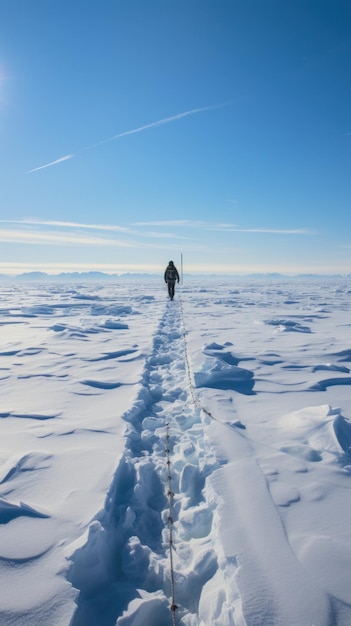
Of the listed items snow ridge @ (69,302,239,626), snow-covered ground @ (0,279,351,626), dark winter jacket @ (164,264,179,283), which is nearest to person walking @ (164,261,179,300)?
dark winter jacket @ (164,264,179,283)

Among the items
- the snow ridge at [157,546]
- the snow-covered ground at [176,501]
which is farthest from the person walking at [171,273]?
the snow ridge at [157,546]

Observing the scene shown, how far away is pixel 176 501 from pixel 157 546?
0.51 metres

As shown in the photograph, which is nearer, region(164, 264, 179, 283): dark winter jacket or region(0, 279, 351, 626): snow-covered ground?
region(0, 279, 351, 626): snow-covered ground

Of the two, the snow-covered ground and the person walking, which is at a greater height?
the person walking

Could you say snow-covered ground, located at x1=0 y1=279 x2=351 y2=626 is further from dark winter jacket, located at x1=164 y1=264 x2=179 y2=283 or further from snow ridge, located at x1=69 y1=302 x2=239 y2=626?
dark winter jacket, located at x1=164 y1=264 x2=179 y2=283

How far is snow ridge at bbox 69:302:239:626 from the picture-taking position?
1.98 metres

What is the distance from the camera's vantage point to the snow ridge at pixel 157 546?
6.50 feet

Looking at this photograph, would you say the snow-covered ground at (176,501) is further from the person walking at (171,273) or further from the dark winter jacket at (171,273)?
the dark winter jacket at (171,273)

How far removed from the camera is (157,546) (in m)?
2.52

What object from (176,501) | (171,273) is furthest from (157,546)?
(171,273)

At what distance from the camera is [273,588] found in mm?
1969

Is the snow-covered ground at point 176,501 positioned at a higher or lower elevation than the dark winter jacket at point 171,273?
lower

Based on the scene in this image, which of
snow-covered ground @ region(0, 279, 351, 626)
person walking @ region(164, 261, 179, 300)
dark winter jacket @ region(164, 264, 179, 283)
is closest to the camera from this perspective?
snow-covered ground @ region(0, 279, 351, 626)

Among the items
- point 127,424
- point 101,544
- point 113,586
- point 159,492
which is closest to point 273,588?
point 113,586
